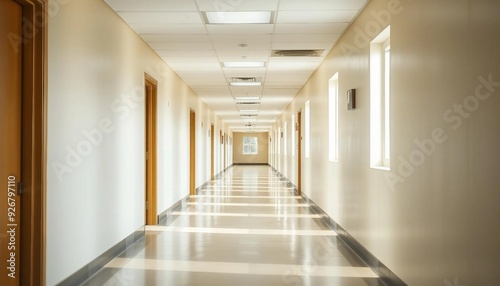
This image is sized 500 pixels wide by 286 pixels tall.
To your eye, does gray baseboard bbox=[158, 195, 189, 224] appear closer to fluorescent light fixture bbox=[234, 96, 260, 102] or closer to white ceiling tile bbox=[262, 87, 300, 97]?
white ceiling tile bbox=[262, 87, 300, 97]

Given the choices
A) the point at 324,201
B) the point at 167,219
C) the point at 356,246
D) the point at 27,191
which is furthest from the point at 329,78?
the point at 27,191

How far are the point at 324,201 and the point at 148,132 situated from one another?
3506mm

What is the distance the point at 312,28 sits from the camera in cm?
575

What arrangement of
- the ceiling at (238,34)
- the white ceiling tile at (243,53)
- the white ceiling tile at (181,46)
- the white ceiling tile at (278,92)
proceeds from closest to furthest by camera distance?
the ceiling at (238,34)
the white ceiling tile at (181,46)
the white ceiling tile at (243,53)
the white ceiling tile at (278,92)

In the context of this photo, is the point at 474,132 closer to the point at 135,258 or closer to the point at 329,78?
the point at 135,258

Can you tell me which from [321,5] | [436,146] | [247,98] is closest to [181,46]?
[321,5]

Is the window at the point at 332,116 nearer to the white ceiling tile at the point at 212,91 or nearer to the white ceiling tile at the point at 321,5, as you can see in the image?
the white ceiling tile at the point at 321,5

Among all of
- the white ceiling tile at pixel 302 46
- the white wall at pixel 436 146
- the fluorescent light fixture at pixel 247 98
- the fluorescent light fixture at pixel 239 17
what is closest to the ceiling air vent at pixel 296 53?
the white ceiling tile at pixel 302 46

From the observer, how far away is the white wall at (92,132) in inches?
142

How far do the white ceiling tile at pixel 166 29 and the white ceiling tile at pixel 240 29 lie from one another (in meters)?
0.15

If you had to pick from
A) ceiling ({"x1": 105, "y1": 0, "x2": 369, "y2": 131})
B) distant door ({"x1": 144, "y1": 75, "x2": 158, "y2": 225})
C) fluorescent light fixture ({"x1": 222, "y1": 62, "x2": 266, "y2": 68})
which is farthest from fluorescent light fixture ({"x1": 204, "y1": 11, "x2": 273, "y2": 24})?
fluorescent light fixture ({"x1": 222, "y1": 62, "x2": 266, "y2": 68})

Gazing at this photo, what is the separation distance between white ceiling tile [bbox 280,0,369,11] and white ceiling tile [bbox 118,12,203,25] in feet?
3.79

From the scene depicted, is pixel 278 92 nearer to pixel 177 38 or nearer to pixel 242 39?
pixel 242 39

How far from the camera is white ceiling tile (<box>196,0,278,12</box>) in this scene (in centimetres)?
471
